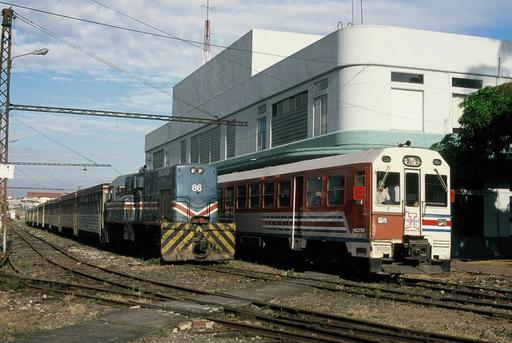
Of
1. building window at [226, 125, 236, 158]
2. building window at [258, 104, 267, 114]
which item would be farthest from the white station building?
building window at [226, 125, 236, 158]

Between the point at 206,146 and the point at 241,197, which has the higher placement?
the point at 206,146

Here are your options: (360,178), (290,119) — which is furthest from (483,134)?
(290,119)

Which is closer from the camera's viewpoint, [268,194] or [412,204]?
[412,204]

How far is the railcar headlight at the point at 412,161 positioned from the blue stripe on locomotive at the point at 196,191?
731cm

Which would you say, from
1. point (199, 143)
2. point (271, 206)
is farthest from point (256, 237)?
point (199, 143)

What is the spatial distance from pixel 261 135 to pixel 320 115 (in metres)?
6.98

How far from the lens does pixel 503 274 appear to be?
1700 centimetres

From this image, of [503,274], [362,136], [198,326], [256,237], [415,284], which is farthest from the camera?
[362,136]

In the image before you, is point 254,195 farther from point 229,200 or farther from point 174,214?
point 174,214

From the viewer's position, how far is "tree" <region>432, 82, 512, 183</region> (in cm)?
2183

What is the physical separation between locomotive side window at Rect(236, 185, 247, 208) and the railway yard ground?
4.42m

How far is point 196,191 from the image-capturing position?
19625 mm

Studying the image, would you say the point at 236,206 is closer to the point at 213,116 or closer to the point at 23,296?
the point at 23,296

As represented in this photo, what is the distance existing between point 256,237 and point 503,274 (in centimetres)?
806
